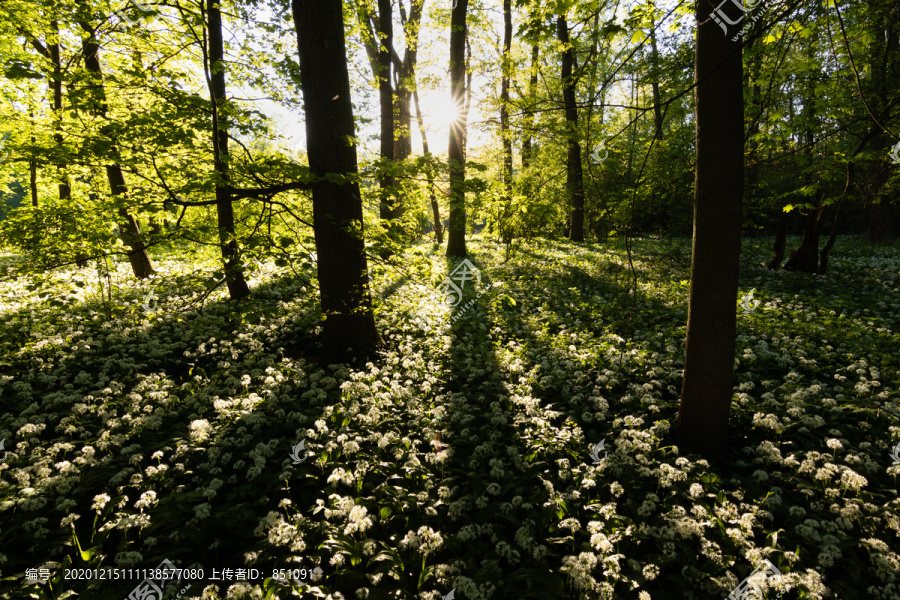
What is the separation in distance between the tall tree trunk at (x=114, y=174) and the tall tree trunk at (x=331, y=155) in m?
2.41

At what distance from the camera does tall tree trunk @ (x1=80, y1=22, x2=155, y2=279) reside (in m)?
5.21

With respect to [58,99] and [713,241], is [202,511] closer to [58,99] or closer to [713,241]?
[713,241]

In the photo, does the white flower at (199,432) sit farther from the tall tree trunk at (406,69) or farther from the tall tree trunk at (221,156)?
the tall tree trunk at (406,69)

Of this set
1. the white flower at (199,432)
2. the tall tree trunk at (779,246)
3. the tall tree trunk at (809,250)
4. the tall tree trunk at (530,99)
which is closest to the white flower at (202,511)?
the white flower at (199,432)

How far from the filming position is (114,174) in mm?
9594

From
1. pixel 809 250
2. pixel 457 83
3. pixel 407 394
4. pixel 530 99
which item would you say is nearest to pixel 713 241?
pixel 407 394

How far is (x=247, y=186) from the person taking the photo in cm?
571

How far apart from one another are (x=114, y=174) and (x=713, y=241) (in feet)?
42.3

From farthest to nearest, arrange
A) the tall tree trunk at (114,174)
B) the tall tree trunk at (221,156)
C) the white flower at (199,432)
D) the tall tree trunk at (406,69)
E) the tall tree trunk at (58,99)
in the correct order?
1. the tall tree trunk at (406,69)
2. the tall tree trunk at (58,99)
3. the tall tree trunk at (114,174)
4. the tall tree trunk at (221,156)
5. the white flower at (199,432)

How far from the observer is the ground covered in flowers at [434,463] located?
9.87 ft

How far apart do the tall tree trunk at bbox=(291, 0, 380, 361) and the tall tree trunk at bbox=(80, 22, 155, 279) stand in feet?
7.91

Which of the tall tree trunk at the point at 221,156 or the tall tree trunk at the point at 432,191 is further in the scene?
the tall tree trunk at the point at 432,191

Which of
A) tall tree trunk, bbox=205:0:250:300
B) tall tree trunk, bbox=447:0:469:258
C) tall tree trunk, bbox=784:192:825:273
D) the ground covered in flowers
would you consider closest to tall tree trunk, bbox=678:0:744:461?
the ground covered in flowers

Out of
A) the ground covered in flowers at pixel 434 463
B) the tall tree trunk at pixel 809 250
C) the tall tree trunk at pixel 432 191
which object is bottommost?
the ground covered in flowers at pixel 434 463
